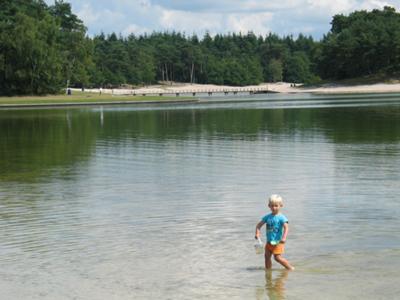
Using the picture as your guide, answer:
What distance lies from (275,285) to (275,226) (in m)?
0.94

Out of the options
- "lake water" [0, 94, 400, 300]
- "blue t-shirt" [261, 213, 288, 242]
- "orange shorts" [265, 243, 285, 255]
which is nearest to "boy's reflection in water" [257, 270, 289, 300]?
"lake water" [0, 94, 400, 300]

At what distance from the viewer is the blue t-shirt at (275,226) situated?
41.6ft

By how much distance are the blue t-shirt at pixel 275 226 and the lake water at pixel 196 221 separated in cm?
65

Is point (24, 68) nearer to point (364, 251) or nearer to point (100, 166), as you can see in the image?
point (100, 166)

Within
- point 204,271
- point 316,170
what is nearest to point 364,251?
point 204,271

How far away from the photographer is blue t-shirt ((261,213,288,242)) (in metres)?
12.7

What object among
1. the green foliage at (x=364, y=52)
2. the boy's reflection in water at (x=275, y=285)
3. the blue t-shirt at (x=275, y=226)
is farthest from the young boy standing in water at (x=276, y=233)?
the green foliage at (x=364, y=52)

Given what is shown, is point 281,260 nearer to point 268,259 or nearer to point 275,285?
point 268,259

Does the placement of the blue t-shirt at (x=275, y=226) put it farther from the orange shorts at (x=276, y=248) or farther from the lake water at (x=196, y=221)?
the lake water at (x=196, y=221)

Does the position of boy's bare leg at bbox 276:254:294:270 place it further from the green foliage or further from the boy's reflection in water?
the green foliage

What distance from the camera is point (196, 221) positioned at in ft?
57.7

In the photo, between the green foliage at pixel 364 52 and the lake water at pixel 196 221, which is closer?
the lake water at pixel 196 221

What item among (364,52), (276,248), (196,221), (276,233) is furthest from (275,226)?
(364,52)

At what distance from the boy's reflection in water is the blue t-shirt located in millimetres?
598
